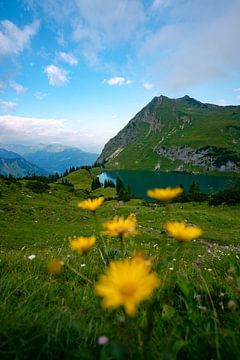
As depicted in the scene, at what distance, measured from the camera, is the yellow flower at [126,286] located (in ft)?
4.13

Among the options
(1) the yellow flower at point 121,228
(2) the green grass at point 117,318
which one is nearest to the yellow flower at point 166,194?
(2) the green grass at point 117,318

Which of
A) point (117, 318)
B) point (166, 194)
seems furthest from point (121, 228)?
point (117, 318)

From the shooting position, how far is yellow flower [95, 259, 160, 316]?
4.13 ft

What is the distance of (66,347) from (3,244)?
775 inches

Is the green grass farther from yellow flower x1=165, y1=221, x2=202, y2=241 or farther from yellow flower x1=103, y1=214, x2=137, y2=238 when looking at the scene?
yellow flower x1=103, y1=214, x2=137, y2=238

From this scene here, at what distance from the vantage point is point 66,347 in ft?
6.42

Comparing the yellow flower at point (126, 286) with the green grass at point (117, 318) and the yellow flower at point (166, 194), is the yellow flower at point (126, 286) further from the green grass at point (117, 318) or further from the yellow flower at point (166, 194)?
the yellow flower at point (166, 194)

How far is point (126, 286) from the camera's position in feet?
4.42

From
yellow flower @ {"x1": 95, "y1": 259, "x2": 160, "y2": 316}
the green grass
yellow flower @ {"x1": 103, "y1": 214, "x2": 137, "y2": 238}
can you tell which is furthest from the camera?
yellow flower @ {"x1": 103, "y1": 214, "x2": 137, "y2": 238}

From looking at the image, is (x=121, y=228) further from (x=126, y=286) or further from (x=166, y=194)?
(x=126, y=286)

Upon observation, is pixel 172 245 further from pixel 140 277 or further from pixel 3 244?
pixel 140 277

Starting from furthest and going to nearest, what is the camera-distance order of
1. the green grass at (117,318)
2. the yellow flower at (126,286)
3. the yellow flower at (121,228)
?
the yellow flower at (121,228) < the green grass at (117,318) < the yellow flower at (126,286)

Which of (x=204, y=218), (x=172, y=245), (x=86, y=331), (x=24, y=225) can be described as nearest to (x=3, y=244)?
(x=24, y=225)

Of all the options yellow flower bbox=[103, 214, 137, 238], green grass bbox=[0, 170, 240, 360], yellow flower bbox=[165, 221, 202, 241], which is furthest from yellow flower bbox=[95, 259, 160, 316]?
yellow flower bbox=[103, 214, 137, 238]
